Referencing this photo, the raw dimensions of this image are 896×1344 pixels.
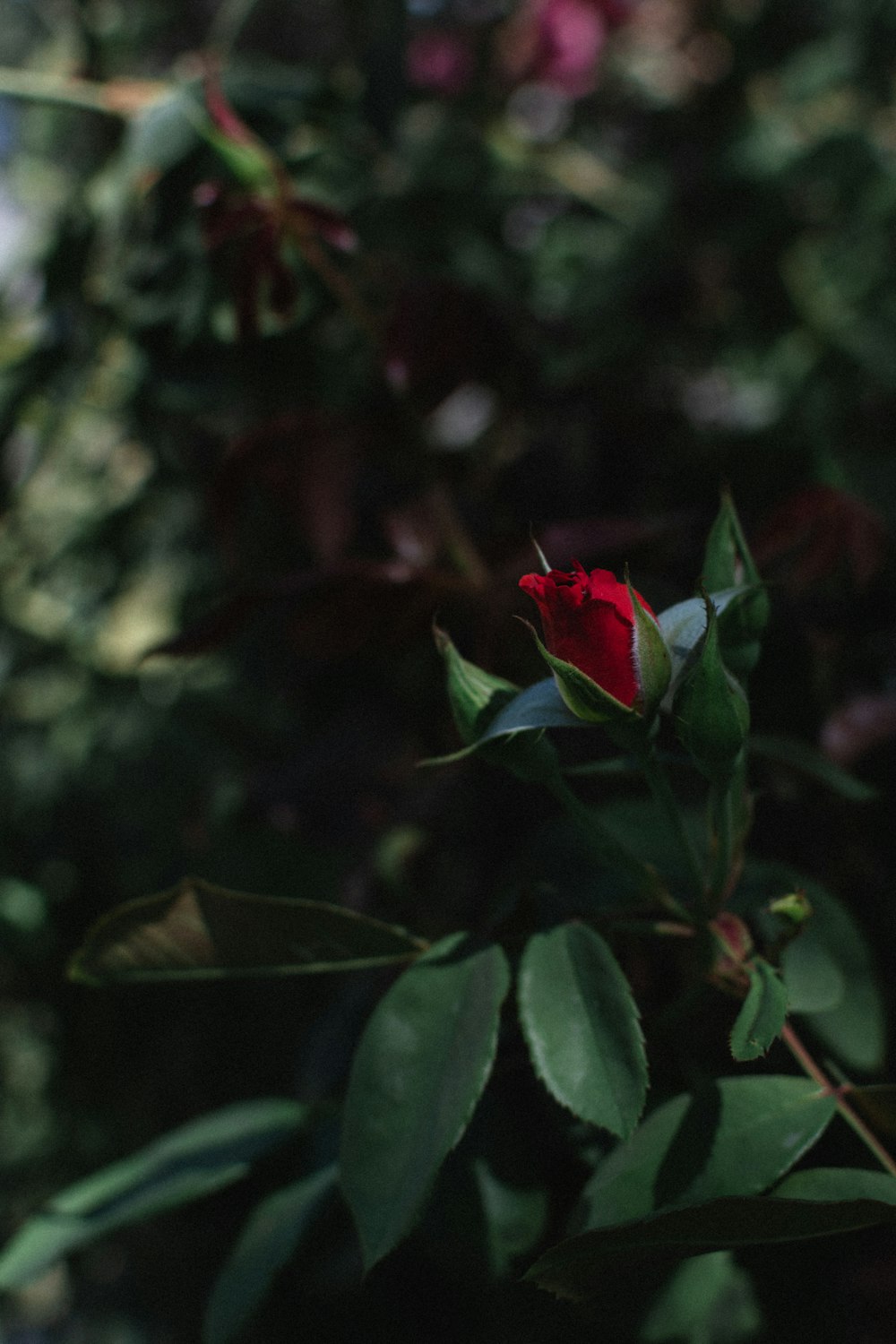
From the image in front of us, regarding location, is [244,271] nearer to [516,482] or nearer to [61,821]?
[516,482]

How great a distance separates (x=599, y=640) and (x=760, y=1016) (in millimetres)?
129

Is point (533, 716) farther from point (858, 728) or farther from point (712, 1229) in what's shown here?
point (858, 728)

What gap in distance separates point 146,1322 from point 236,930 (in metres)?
0.87

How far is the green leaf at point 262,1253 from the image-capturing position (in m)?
0.44

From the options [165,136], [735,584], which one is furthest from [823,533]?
[165,136]

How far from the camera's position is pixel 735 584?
364 mm

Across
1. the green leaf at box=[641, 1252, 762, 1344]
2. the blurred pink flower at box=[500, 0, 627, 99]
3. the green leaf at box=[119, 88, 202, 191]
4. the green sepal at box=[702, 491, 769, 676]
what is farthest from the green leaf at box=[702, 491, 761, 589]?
the blurred pink flower at box=[500, 0, 627, 99]

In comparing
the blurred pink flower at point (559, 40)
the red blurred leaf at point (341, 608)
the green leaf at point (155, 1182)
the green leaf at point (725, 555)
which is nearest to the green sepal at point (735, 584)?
the green leaf at point (725, 555)

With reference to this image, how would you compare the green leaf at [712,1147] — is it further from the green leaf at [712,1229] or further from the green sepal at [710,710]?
the green sepal at [710,710]

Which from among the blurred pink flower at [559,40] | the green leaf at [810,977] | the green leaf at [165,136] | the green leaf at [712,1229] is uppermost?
the green leaf at [165,136]

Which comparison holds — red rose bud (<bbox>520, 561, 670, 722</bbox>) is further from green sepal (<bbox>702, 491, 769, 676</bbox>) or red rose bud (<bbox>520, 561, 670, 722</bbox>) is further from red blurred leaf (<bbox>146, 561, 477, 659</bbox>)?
red blurred leaf (<bbox>146, 561, 477, 659</bbox>)

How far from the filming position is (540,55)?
118 centimetres

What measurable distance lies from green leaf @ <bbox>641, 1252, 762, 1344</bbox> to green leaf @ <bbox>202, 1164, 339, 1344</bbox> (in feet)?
0.50

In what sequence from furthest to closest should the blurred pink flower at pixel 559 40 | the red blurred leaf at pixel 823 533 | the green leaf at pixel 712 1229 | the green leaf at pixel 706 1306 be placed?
the blurred pink flower at pixel 559 40, the red blurred leaf at pixel 823 533, the green leaf at pixel 706 1306, the green leaf at pixel 712 1229
